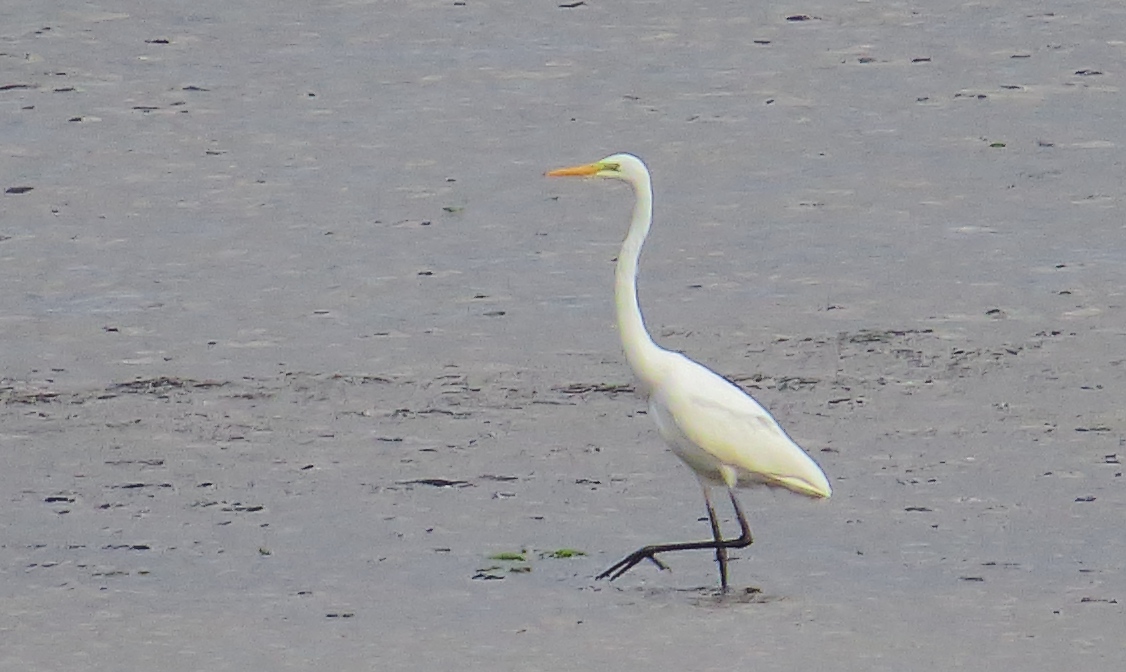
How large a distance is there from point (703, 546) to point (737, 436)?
373 mm

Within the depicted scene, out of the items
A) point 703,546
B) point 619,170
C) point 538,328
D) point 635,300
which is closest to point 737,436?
point 703,546

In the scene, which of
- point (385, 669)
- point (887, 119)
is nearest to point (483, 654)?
point (385, 669)

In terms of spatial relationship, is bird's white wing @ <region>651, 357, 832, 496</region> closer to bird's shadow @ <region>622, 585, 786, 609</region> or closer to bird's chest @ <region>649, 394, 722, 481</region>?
bird's chest @ <region>649, 394, 722, 481</region>

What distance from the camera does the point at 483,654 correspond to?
6.00 m

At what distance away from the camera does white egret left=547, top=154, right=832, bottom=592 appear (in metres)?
6.98

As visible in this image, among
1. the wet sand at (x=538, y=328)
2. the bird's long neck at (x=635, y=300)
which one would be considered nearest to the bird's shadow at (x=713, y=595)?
the wet sand at (x=538, y=328)

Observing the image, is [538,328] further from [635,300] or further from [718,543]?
[718,543]

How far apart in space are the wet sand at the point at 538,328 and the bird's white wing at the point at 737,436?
0.23m

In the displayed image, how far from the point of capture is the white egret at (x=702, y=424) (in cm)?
698

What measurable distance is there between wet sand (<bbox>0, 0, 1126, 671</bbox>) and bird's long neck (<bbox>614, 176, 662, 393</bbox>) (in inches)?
19.0

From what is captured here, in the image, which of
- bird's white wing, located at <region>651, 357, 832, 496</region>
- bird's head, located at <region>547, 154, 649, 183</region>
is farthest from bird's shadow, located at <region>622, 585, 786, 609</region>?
bird's head, located at <region>547, 154, 649, 183</region>

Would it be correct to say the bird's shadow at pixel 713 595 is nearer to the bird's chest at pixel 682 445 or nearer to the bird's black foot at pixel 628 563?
the bird's black foot at pixel 628 563

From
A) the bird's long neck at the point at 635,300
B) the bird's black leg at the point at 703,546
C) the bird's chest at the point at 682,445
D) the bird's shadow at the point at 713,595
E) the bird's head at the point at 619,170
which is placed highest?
the bird's head at the point at 619,170

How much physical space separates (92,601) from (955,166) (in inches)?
252
